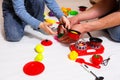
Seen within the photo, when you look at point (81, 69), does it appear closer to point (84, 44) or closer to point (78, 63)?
point (78, 63)

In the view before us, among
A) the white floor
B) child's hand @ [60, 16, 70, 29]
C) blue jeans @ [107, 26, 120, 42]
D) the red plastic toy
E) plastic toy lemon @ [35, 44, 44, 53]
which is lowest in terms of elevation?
the white floor

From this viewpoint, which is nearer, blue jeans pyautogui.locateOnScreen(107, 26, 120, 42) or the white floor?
the white floor

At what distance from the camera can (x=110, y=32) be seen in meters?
1.16

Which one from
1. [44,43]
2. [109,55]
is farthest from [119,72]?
[44,43]

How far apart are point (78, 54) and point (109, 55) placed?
0.16 m

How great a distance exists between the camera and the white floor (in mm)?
875

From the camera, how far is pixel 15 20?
3.74ft

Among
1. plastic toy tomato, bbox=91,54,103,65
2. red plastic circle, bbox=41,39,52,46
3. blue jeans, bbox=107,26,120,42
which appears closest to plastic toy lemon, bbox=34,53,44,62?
red plastic circle, bbox=41,39,52,46

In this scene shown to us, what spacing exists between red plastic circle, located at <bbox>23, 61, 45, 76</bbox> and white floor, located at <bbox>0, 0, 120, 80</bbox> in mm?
16

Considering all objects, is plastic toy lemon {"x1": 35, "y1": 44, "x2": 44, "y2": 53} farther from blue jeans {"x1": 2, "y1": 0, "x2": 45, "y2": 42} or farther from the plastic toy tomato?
the plastic toy tomato

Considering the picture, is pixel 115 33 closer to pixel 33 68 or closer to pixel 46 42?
pixel 46 42

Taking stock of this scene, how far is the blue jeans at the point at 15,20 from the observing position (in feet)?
3.61

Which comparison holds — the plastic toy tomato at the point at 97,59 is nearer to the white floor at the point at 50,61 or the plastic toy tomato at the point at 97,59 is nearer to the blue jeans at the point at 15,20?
the white floor at the point at 50,61

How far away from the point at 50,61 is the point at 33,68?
10 centimetres
